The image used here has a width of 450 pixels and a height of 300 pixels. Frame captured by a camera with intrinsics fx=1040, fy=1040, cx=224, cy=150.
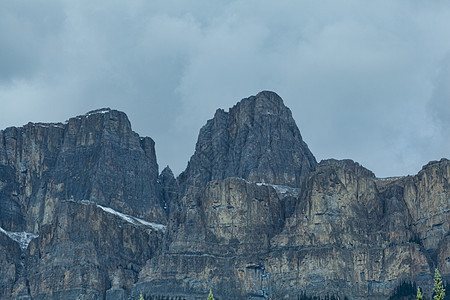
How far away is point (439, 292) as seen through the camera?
115688 mm
